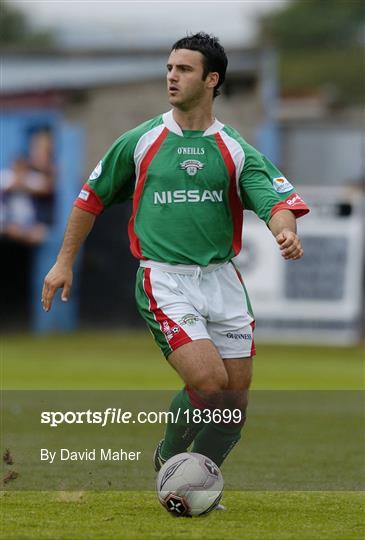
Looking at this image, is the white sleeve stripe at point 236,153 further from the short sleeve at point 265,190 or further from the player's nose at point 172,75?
the player's nose at point 172,75

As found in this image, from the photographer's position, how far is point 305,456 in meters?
10.9

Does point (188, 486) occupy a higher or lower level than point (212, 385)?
lower

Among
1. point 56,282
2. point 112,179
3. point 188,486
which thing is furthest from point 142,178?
point 188,486

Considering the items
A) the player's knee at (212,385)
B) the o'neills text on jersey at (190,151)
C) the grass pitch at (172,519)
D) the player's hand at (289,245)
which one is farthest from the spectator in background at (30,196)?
the player's hand at (289,245)

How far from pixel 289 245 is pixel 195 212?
2.40 ft

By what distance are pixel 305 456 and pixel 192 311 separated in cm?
342

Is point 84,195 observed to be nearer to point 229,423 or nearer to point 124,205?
point 229,423

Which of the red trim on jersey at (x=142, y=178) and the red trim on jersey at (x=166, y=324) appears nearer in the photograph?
the red trim on jersey at (x=166, y=324)

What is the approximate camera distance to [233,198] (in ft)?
26.7

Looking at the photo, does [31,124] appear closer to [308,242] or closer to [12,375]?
[308,242]

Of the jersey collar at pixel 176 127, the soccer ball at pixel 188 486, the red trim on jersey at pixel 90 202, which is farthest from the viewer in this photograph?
the red trim on jersey at pixel 90 202

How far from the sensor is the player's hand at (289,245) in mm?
7492

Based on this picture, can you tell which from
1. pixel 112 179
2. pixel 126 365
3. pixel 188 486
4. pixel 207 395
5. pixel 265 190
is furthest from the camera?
pixel 126 365

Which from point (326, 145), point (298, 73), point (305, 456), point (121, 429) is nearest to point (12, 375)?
point (121, 429)
